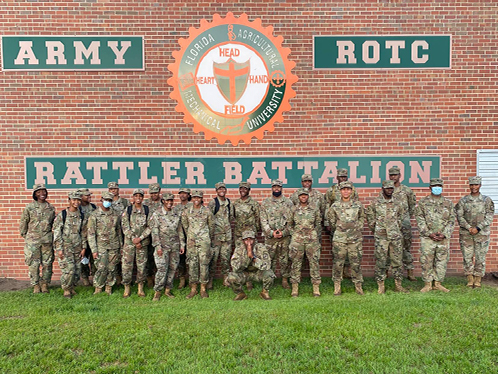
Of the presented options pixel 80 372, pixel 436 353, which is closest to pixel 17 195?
pixel 80 372

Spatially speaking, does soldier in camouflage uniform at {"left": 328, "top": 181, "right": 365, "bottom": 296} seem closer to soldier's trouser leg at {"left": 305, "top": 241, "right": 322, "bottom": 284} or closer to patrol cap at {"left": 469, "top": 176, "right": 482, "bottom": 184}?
soldier's trouser leg at {"left": 305, "top": 241, "right": 322, "bottom": 284}

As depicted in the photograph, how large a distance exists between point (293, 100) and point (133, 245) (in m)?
4.62

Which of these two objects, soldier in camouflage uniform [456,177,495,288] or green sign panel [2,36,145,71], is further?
green sign panel [2,36,145,71]

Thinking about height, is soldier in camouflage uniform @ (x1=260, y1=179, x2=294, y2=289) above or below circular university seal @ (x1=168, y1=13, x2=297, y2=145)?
below

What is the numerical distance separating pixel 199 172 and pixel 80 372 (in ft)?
14.7

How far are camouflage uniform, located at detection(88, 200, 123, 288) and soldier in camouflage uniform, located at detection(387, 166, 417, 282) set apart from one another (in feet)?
19.1

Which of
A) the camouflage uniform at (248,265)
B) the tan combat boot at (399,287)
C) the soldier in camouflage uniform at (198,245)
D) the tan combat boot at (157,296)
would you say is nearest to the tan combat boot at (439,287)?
the tan combat boot at (399,287)

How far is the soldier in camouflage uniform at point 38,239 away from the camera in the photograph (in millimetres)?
6660

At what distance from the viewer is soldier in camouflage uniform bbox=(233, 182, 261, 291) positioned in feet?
22.6

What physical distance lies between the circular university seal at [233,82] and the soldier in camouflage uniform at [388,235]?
288 cm

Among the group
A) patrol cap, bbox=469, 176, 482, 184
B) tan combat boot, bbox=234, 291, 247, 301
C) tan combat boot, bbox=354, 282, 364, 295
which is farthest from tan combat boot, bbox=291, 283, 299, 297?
patrol cap, bbox=469, 176, 482, 184

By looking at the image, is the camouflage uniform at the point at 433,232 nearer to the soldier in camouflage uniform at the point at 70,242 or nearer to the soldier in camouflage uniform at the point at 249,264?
the soldier in camouflage uniform at the point at 249,264

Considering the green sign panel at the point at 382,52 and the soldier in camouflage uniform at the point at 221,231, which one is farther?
the green sign panel at the point at 382,52

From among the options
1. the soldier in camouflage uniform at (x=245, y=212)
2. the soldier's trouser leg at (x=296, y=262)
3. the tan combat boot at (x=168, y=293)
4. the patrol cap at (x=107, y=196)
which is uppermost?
the patrol cap at (x=107, y=196)
